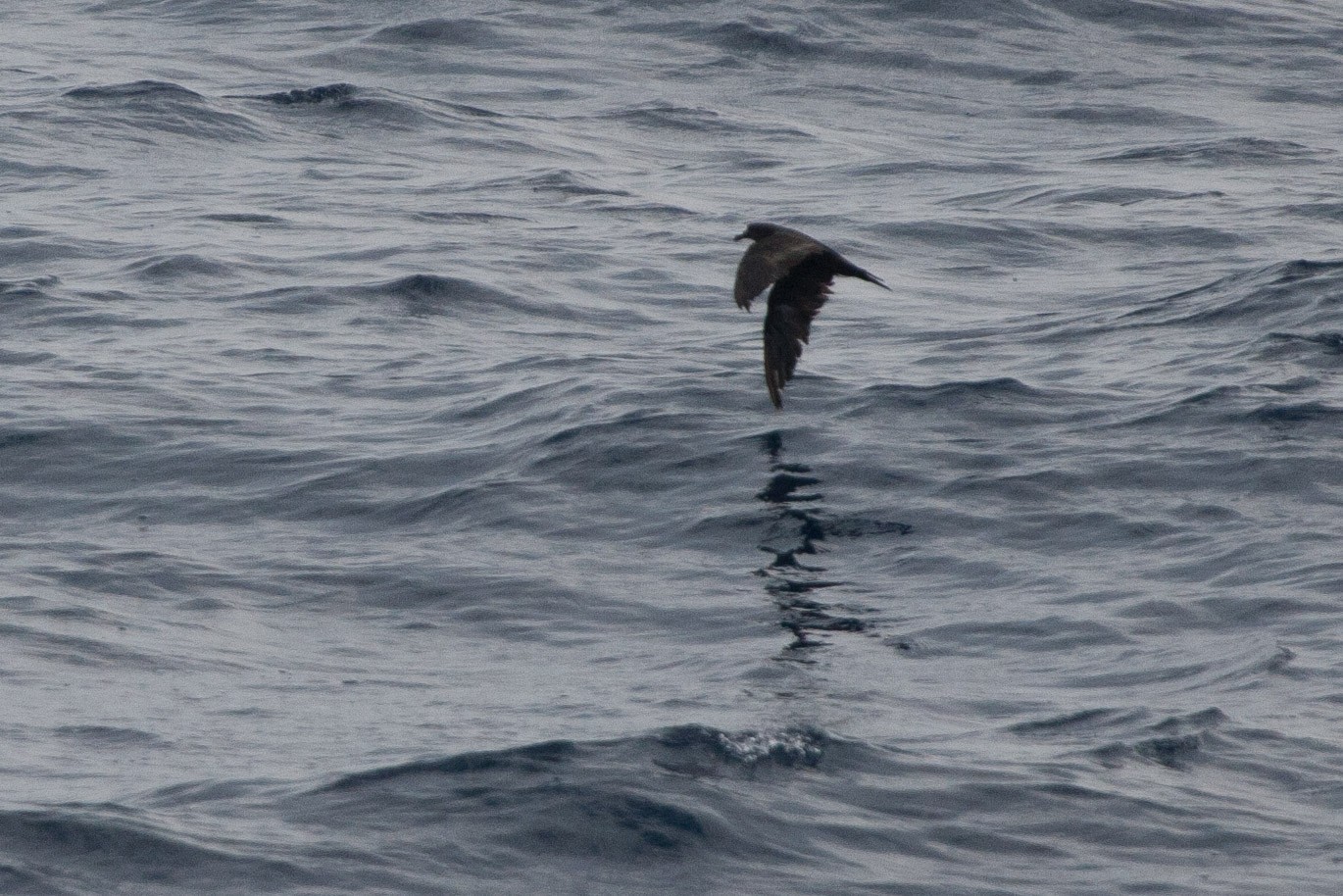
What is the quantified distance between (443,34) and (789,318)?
14843 millimetres

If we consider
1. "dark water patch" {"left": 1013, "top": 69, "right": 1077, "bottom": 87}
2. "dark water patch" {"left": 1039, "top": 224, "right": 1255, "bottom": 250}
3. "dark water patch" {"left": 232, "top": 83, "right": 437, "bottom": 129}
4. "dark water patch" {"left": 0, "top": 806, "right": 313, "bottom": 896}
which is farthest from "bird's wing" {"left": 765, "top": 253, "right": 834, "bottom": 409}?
"dark water patch" {"left": 1013, "top": 69, "right": 1077, "bottom": 87}

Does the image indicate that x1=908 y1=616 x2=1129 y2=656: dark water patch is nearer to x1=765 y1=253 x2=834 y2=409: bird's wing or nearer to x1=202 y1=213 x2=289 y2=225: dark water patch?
x1=765 y1=253 x2=834 y2=409: bird's wing

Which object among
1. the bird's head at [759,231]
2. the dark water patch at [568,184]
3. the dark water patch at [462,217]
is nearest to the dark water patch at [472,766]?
the bird's head at [759,231]

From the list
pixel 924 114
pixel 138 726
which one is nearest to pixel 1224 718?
pixel 138 726

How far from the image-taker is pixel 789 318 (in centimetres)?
1131

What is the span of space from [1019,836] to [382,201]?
12.5m

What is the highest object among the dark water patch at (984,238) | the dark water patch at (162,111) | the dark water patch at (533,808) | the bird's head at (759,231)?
the bird's head at (759,231)

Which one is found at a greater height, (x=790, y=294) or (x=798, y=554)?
(x=790, y=294)

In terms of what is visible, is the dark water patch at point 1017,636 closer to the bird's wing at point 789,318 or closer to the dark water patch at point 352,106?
the bird's wing at point 789,318

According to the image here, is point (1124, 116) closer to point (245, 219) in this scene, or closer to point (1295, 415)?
point (245, 219)

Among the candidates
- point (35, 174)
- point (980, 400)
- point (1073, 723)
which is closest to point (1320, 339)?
point (980, 400)

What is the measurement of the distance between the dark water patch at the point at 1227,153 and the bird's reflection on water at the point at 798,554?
9360 mm

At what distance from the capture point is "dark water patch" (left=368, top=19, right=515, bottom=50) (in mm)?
24812

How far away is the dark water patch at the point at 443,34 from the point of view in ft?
81.4
